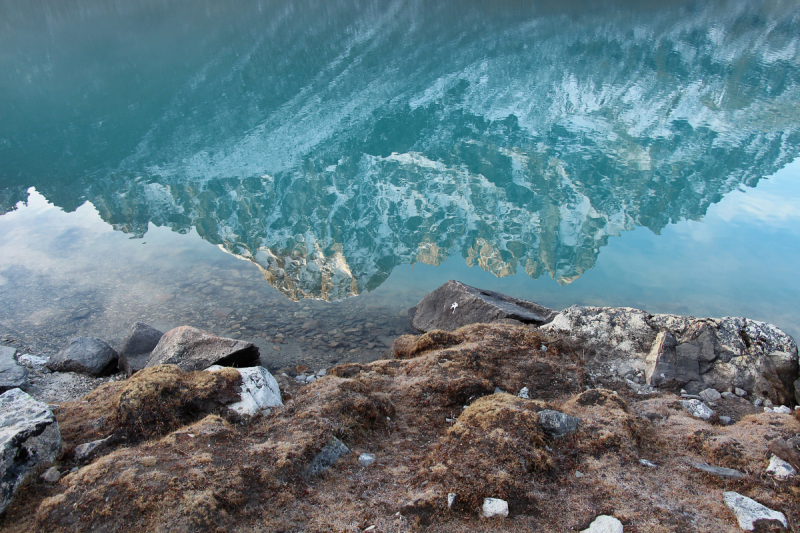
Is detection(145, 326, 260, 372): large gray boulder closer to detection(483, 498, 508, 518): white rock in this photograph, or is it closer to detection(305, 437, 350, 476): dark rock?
detection(305, 437, 350, 476): dark rock

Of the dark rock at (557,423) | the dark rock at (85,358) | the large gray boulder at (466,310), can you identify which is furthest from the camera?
the large gray boulder at (466,310)

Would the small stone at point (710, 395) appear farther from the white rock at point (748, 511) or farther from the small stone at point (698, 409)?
the white rock at point (748, 511)

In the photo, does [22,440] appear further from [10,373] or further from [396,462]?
[10,373]

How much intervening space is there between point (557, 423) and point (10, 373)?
789 cm

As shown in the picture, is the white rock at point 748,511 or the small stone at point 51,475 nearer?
the white rock at point 748,511

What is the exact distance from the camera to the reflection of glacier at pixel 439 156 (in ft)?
58.9

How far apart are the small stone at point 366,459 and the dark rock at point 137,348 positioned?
5405mm

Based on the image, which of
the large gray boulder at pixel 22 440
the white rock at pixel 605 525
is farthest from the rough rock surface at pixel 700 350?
the large gray boulder at pixel 22 440

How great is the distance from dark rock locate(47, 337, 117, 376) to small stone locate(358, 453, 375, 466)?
19.6 ft

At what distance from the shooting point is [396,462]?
15.2 ft

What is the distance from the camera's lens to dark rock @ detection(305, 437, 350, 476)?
14.2 ft

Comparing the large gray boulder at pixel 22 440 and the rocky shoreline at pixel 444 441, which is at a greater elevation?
the large gray boulder at pixel 22 440

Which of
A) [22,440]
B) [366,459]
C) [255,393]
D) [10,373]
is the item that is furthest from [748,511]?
[10,373]

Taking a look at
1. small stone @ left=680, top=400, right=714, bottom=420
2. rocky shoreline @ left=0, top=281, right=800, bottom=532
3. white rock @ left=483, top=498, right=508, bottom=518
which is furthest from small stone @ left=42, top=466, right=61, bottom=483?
small stone @ left=680, top=400, right=714, bottom=420
